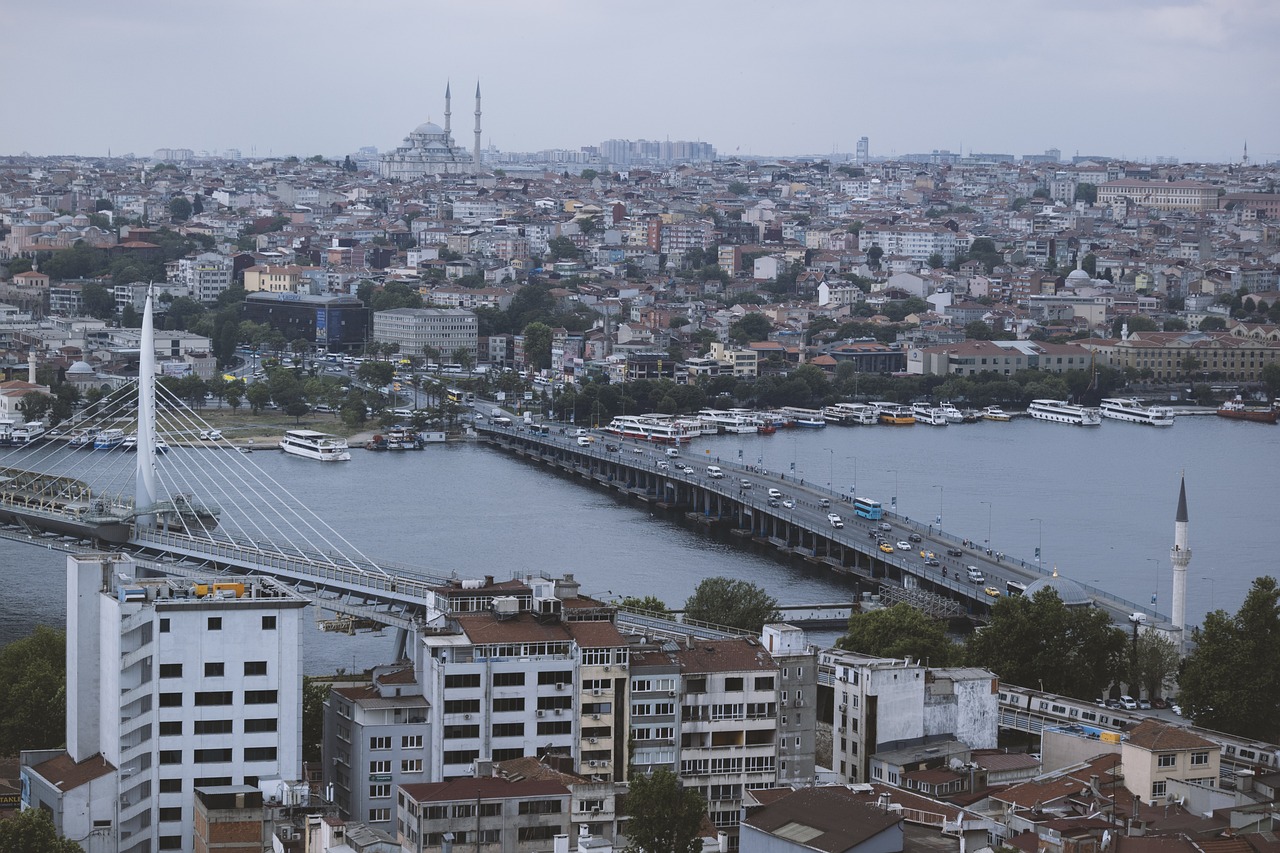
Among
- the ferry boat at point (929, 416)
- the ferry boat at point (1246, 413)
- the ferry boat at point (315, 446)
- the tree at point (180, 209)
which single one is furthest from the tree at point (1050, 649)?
the tree at point (180, 209)

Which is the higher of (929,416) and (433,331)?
(433,331)

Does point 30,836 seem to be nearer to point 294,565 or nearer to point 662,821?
point 662,821

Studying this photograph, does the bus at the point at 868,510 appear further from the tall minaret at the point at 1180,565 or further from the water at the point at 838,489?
the tall minaret at the point at 1180,565

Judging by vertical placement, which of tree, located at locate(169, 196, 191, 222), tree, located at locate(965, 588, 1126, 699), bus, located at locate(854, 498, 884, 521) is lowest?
bus, located at locate(854, 498, 884, 521)

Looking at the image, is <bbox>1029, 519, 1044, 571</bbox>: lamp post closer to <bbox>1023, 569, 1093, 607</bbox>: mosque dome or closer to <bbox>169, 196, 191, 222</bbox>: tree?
<bbox>1023, 569, 1093, 607</bbox>: mosque dome

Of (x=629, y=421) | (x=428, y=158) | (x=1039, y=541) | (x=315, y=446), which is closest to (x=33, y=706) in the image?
(x=1039, y=541)

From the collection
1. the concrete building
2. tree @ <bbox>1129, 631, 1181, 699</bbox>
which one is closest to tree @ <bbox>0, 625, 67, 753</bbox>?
tree @ <bbox>1129, 631, 1181, 699</bbox>
